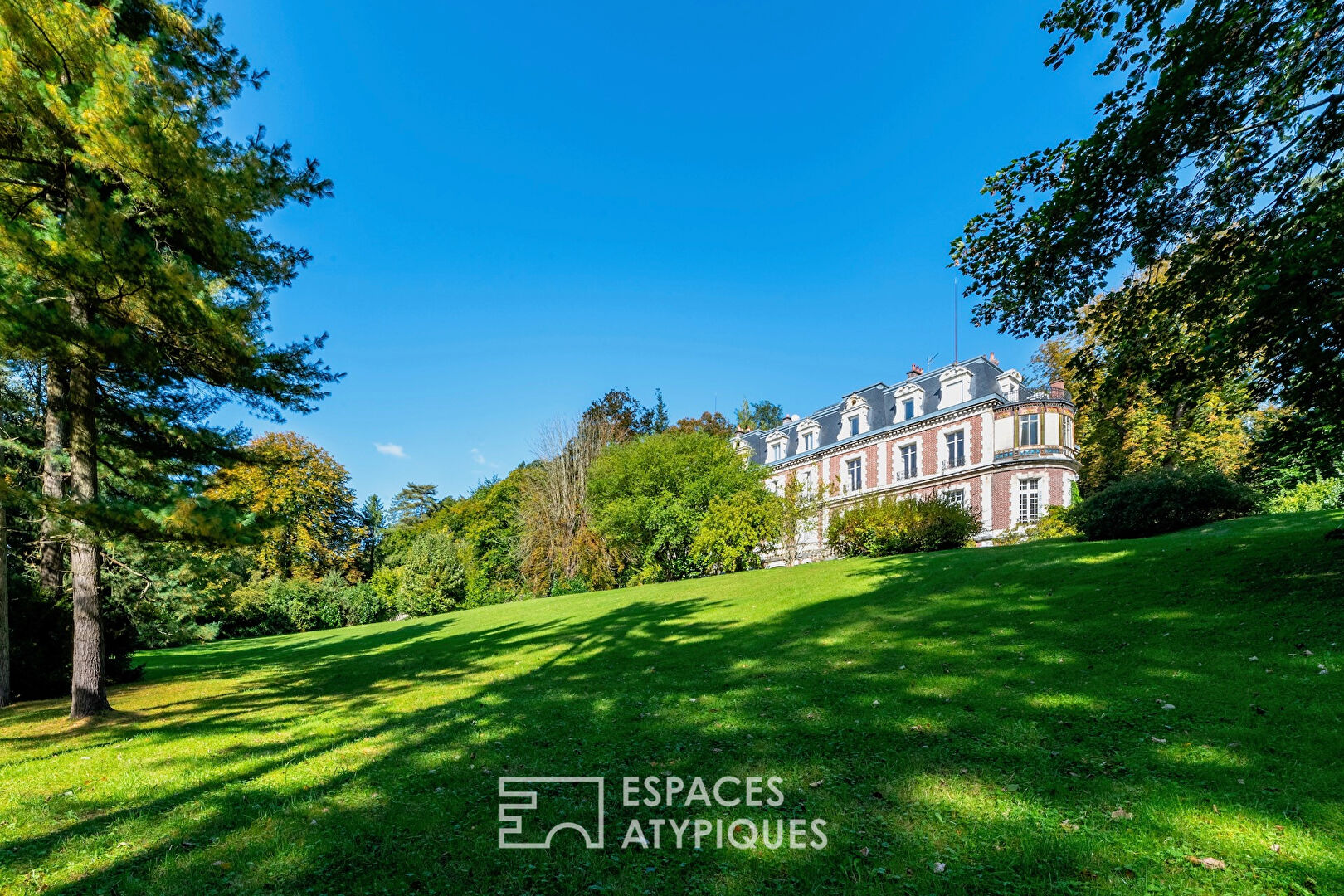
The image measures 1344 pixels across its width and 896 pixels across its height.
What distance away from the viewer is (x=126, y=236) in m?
6.27

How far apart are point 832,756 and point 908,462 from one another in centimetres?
3132

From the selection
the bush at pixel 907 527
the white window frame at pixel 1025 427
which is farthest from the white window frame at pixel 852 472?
the bush at pixel 907 527

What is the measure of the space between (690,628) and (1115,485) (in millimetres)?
13857

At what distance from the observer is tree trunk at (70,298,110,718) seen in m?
7.22

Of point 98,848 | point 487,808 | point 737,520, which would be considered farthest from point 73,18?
point 737,520

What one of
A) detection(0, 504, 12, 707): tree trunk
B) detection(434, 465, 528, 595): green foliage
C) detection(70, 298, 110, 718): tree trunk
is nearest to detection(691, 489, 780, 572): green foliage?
detection(434, 465, 528, 595): green foliage

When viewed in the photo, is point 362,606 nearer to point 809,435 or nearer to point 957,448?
point 809,435

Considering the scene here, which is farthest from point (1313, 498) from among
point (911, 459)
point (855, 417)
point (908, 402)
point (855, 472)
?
point (855, 417)

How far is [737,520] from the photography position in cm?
2244

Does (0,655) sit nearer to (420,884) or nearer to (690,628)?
(420,884)

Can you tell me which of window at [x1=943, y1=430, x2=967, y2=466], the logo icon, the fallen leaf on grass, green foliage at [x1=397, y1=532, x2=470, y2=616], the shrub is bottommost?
the shrub

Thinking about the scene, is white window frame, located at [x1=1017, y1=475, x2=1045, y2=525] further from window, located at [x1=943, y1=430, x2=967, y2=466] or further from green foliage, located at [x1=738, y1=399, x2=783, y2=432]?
green foliage, located at [x1=738, y1=399, x2=783, y2=432]

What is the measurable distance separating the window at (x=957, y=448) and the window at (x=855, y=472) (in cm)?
546

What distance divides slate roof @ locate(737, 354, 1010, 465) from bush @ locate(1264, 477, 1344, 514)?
39.3ft
